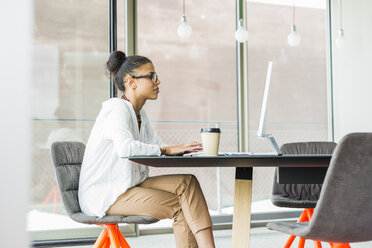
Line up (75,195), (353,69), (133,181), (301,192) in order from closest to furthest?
(133,181) → (75,195) → (301,192) → (353,69)

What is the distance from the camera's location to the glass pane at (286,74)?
4445 mm

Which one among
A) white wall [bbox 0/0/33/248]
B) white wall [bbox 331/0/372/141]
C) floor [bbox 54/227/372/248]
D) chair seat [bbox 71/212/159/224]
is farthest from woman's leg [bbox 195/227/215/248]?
white wall [bbox 331/0/372/141]

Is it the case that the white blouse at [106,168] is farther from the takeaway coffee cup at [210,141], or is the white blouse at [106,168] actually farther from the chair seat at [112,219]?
the takeaway coffee cup at [210,141]

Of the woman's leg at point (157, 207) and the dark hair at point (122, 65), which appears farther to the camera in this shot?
the dark hair at point (122, 65)

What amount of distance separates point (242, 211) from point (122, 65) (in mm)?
1032

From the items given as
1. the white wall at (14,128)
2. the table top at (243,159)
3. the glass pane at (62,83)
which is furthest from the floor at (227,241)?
the white wall at (14,128)

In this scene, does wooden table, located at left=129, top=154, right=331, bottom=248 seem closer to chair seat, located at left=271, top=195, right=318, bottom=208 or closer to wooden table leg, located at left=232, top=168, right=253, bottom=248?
wooden table leg, located at left=232, top=168, right=253, bottom=248

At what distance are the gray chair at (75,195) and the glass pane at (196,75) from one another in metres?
1.86

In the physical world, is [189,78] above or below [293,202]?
above

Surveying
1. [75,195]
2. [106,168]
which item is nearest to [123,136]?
[106,168]

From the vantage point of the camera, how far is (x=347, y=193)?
4.27 feet

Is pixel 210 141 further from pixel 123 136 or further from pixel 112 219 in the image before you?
pixel 112 219

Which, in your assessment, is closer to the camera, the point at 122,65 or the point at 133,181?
the point at 133,181

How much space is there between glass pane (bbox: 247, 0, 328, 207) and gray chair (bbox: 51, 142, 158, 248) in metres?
2.43
